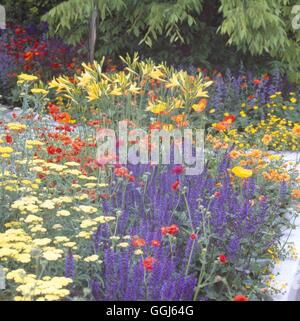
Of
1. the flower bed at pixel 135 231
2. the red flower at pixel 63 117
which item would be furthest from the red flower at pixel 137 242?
the red flower at pixel 63 117

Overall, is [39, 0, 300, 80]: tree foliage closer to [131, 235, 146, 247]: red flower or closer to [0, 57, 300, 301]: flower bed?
[0, 57, 300, 301]: flower bed

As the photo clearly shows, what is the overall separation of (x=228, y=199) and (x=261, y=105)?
3893 millimetres

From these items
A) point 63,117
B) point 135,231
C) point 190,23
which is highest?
point 190,23

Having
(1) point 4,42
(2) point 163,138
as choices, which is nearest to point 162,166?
(2) point 163,138

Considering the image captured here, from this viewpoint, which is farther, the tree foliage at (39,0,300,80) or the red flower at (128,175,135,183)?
the tree foliage at (39,0,300,80)

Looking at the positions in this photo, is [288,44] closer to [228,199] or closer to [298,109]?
[298,109]

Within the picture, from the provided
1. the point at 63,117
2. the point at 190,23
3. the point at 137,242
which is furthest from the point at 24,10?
the point at 137,242

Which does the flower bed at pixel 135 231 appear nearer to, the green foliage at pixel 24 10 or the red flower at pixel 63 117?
the red flower at pixel 63 117

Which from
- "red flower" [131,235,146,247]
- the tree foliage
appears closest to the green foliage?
the tree foliage

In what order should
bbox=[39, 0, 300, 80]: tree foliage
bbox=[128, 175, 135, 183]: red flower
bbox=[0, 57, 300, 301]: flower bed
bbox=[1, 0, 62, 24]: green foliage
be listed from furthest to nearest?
bbox=[1, 0, 62, 24]: green foliage → bbox=[39, 0, 300, 80]: tree foliage → bbox=[128, 175, 135, 183]: red flower → bbox=[0, 57, 300, 301]: flower bed

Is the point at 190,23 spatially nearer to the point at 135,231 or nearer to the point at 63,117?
the point at 63,117

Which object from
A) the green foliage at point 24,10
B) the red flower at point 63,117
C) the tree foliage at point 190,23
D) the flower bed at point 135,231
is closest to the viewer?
the flower bed at point 135,231

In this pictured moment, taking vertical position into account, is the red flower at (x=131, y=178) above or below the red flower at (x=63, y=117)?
below

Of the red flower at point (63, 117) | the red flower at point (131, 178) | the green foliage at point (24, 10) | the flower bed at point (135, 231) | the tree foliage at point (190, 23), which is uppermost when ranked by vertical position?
the green foliage at point (24, 10)
